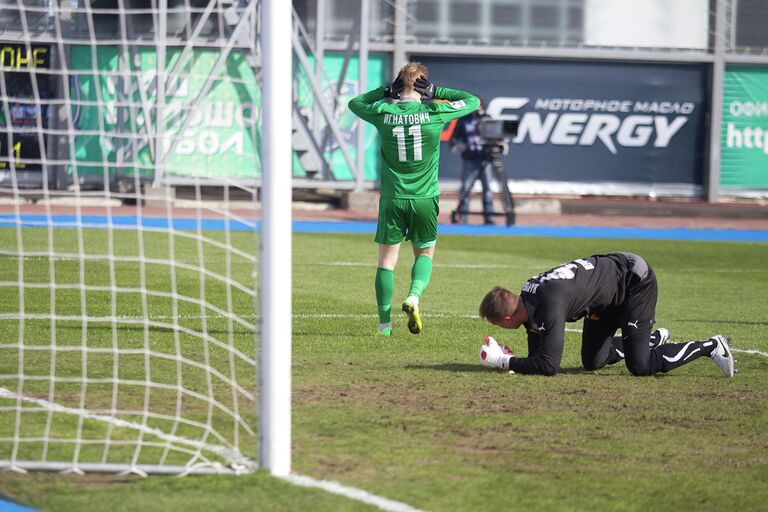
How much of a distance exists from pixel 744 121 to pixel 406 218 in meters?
21.4

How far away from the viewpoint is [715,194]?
2809 centimetres

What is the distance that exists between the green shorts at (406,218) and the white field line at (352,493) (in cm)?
409

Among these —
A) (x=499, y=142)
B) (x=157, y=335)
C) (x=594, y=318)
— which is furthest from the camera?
(x=499, y=142)

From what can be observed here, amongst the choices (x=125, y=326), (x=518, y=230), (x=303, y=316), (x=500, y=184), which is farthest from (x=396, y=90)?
(x=500, y=184)

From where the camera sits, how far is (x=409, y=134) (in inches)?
340

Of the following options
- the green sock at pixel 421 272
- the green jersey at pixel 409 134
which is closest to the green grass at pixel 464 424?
the green sock at pixel 421 272

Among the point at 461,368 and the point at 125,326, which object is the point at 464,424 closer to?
the point at 461,368

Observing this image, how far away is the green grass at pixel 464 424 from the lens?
4.74 m

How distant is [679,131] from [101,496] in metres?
25.1

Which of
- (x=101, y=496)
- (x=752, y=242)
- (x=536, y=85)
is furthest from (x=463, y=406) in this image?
(x=536, y=85)

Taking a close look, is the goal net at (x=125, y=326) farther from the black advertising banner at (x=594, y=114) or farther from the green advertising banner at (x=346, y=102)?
the black advertising banner at (x=594, y=114)

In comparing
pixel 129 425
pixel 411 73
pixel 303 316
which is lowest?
pixel 303 316

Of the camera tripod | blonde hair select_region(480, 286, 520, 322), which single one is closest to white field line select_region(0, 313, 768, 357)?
blonde hair select_region(480, 286, 520, 322)

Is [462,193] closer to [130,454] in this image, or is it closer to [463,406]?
[463,406]
